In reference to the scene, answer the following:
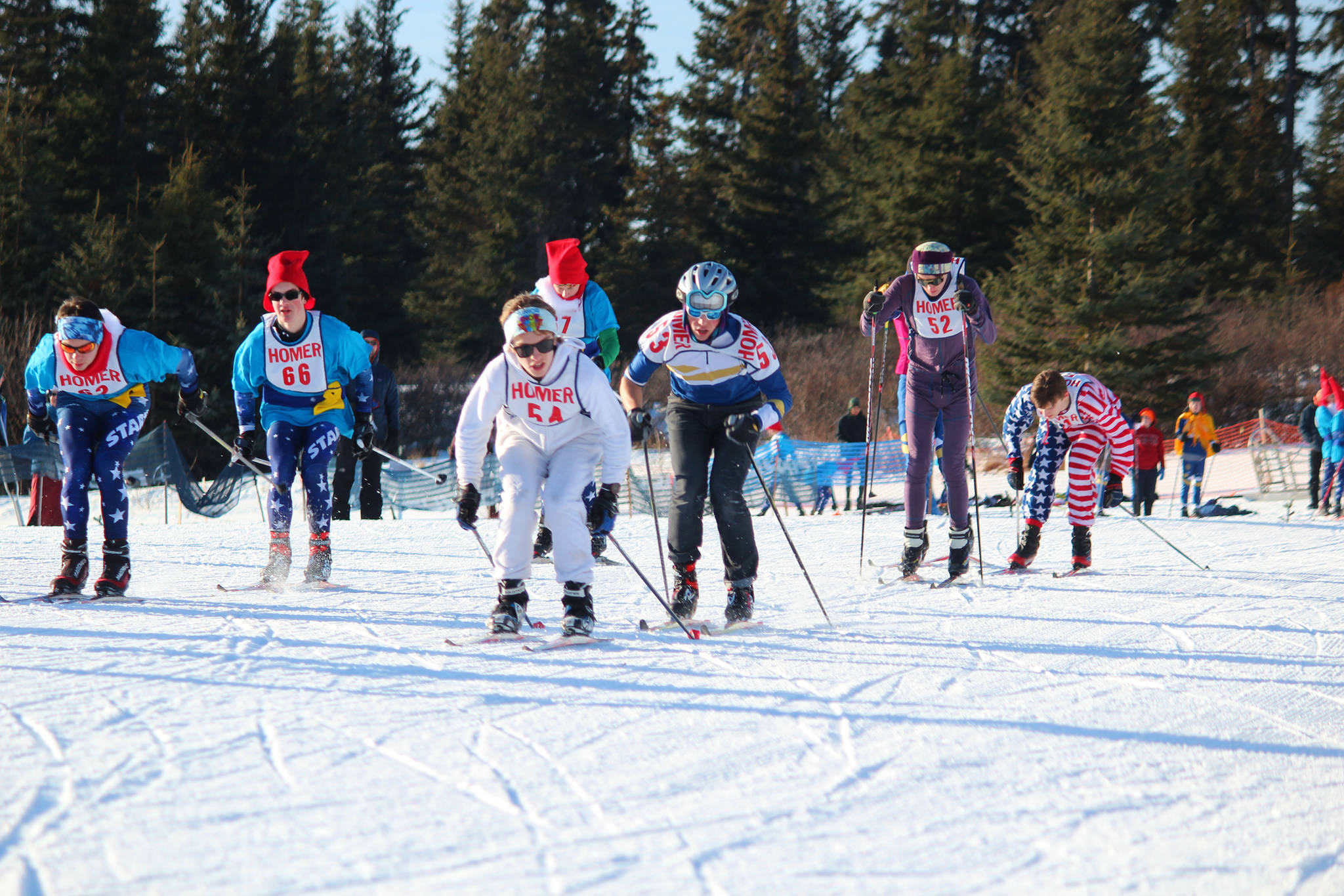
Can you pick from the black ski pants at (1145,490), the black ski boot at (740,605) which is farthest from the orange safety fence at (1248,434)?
the black ski boot at (740,605)

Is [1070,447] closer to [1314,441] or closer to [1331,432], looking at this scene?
[1331,432]

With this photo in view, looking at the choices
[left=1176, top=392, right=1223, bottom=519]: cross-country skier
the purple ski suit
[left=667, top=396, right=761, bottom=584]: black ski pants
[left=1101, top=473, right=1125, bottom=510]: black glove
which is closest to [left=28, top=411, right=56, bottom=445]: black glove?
[left=667, top=396, right=761, bottom=584]: black ski pants

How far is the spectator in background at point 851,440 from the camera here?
571 inches

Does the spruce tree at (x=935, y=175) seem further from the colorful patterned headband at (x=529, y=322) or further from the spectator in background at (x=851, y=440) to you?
the colorful patterned headband at (x=529, y=322)

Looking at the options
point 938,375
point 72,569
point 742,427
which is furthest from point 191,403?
point 938,375

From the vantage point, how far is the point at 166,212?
22.7 metres

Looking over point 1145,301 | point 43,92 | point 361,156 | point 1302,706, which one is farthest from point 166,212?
point 1302,706

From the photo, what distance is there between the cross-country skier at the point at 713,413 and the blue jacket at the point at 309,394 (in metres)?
1.80

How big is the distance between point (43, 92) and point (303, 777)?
26.5 m

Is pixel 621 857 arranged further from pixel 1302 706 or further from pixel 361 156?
pixel 361 156

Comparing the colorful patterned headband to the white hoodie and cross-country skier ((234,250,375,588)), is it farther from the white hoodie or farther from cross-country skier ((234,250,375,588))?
cross-country skier ((234,250,375,588))

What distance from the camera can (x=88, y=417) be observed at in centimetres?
611

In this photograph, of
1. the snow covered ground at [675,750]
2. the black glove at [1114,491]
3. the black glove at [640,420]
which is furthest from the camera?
the black glove at [1114,491]

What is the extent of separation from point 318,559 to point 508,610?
2.01 metres
